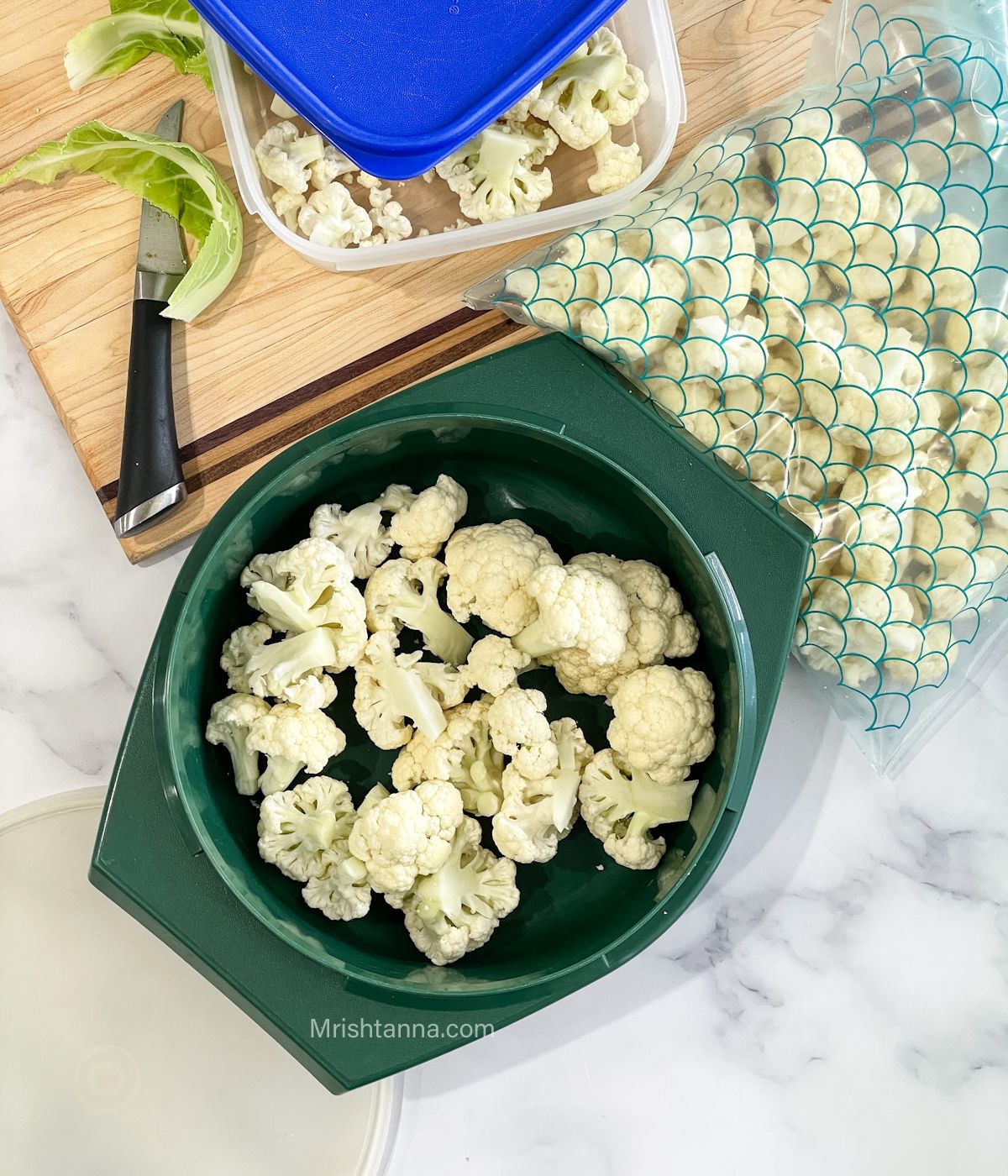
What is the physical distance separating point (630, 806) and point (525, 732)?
132 mm

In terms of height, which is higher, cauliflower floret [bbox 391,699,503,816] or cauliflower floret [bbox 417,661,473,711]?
cauliflower floret [bbox 417,661,473,711]

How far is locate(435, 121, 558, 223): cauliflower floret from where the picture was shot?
3.45 ft

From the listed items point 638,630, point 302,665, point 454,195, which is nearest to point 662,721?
point 638,630

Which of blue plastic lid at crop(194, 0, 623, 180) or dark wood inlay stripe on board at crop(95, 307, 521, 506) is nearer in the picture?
blue plastic lid at crop(194, 0, 623, 180)

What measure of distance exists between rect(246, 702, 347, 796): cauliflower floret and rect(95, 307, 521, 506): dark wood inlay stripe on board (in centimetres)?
28

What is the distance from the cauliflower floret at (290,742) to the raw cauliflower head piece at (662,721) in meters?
0.28

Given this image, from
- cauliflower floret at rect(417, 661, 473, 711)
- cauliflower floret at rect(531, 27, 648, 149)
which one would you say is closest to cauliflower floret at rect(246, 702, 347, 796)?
cauliflower floret at rect(417, 661, 473, 711)

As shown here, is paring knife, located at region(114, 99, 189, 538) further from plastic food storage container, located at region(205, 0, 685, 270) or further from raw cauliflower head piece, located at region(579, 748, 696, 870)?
raw cauliflower head piece, located at region(579, 748, 696, 870)

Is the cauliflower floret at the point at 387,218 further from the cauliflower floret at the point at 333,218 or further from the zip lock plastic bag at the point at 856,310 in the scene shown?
the zip lock plastic bag at the point at 856,310

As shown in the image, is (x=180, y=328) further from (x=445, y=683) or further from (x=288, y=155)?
(x=445, y=683)

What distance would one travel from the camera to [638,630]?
0.98 meters

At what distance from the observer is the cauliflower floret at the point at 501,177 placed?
1.05 meters

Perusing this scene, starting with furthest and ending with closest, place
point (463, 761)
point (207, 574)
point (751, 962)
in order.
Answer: point (751, 962)
point (463, 761)
point (207, 574)

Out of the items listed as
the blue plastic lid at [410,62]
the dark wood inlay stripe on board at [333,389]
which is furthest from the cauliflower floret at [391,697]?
the blue plastic lid at [410,62]
